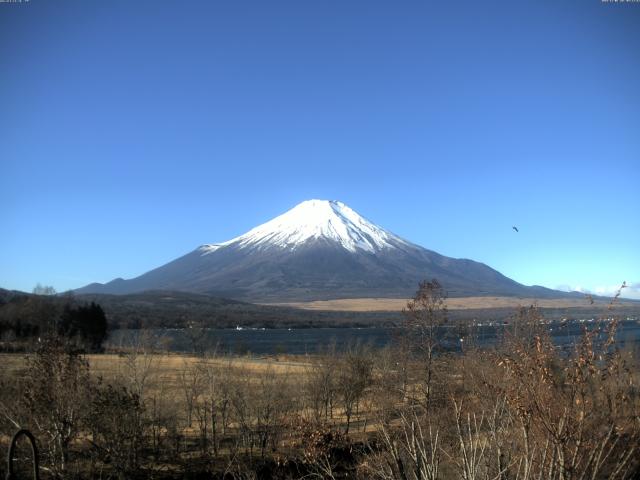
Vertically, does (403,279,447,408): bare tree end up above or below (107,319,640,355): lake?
above

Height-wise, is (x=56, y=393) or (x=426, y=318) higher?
(x=426, y=318)

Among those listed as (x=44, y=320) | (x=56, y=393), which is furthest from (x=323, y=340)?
(x=56, y=393)

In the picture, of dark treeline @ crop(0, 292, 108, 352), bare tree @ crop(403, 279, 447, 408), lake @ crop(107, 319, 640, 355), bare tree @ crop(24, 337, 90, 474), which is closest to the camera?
bare tree @ crop(24, 337, 90, 474)

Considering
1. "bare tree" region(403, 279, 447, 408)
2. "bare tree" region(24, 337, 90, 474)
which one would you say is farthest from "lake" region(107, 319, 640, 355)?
"bare tree" region(24, 337, 90, 474)

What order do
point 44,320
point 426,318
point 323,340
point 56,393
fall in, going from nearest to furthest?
1. point 56,393
2. point 426,318
3. point 44,320
4. point 323,340

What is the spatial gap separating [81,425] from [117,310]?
158 m

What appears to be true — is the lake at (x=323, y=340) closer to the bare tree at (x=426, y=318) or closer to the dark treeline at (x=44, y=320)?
the bare tree at (x=426, y=318)

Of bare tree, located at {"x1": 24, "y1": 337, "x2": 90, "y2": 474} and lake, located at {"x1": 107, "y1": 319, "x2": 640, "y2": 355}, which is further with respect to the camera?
lake, located at {"x1": 107, "y1": 319, "x2": 640, "y2": 355}

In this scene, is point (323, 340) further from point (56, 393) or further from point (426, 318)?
point (56, 393)

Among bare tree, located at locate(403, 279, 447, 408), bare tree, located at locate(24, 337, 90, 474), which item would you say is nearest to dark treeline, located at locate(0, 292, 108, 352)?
bare tree, located at locate(403, 279, 447, 408)

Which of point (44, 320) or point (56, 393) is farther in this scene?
point (44, 320)

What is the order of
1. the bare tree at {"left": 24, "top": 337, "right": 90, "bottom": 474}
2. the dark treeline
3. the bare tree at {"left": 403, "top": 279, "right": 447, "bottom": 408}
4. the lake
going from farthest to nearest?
1. the dark treeline
2. the lake
3. the bare tree at {"left": 403, "top": 279, "right": 447, "bottom": 408}
4. the bare tree at {"left": 24, "top": 337, "right": 90, "bottom": 474}

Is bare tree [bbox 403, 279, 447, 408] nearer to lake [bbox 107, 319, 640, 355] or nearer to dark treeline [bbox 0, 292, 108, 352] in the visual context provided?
lake [bbox 107, 319, 640, 355]

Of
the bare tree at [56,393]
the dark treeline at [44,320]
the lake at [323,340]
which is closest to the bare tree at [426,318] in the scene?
the lake at [323,340]
